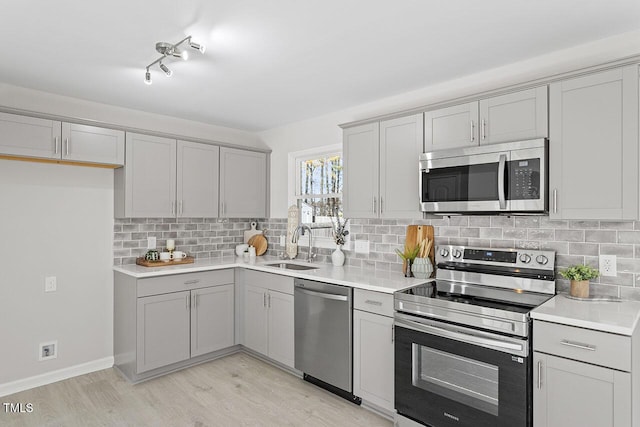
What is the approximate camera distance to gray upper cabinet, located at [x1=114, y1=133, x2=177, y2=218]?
3.46m

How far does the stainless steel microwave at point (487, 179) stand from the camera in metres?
2.25

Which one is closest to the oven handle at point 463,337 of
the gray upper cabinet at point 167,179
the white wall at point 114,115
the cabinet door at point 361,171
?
the cabinet door at point 361,171

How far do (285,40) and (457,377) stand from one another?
2.25 meters

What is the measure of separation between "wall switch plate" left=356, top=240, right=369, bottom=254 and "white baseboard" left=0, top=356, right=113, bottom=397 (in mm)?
2589

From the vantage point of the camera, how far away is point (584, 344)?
180 cm

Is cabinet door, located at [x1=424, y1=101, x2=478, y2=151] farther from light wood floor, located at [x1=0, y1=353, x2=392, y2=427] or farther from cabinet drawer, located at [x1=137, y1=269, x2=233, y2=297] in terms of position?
cabinet drawer, located at [x1=137, y1=269, x2=233, y2=297]

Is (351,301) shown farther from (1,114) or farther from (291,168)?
(1,114)

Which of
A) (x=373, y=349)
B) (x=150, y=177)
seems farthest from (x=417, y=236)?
(x=150, y=177)

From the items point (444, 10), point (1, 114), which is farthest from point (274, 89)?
point (1, 114)

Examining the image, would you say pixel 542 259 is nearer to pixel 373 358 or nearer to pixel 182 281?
pixel 373 358

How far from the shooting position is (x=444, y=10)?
195cm

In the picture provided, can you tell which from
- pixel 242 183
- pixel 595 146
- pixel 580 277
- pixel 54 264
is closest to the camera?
pixel 595 146

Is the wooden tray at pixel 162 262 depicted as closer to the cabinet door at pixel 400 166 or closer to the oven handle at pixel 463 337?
the cabinet door at pixel 400 166

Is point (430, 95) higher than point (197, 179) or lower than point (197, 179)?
higher
